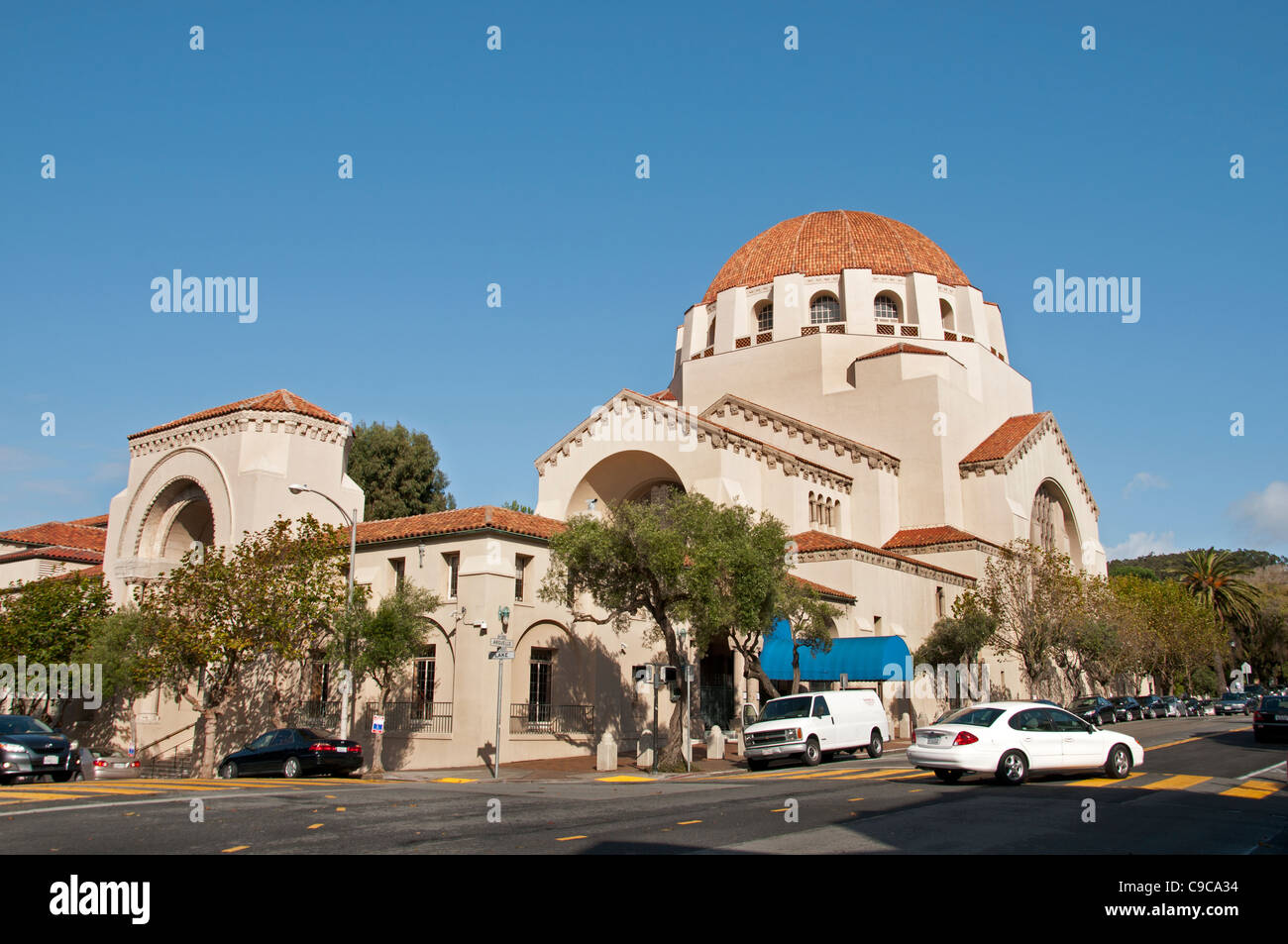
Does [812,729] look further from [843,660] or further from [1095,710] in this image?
[1095,710]

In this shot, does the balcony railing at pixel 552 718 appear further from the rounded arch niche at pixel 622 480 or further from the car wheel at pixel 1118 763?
the car wheel at pixel 1118 763

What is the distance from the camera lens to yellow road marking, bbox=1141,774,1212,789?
55.8ft

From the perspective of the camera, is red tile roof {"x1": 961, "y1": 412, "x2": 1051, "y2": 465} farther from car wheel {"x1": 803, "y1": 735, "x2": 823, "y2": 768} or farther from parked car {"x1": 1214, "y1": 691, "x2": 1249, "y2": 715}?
car wheel {"x1": 803, "y1": 735, "x2": 823, "y2": 768}

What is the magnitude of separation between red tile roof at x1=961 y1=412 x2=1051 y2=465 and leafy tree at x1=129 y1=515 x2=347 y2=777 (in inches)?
1253

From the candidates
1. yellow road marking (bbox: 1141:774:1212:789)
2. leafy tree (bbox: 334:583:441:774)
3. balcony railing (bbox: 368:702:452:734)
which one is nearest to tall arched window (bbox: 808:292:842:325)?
leafy tree (bbox: 334:583:441:774)

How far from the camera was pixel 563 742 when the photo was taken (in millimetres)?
30906

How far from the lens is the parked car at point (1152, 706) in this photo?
176ft

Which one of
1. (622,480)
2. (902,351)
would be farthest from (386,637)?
(902,351)

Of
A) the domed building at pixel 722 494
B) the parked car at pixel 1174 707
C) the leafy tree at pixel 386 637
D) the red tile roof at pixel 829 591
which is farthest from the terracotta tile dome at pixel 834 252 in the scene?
the leafy tree at pixel 386 637

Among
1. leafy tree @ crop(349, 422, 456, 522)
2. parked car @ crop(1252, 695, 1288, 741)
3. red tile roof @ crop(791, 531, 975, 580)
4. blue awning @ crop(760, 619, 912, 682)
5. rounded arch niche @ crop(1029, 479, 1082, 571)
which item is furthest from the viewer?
leafy tree @ crop(349, 422, 456, 522)

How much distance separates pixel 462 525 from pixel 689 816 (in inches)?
739
